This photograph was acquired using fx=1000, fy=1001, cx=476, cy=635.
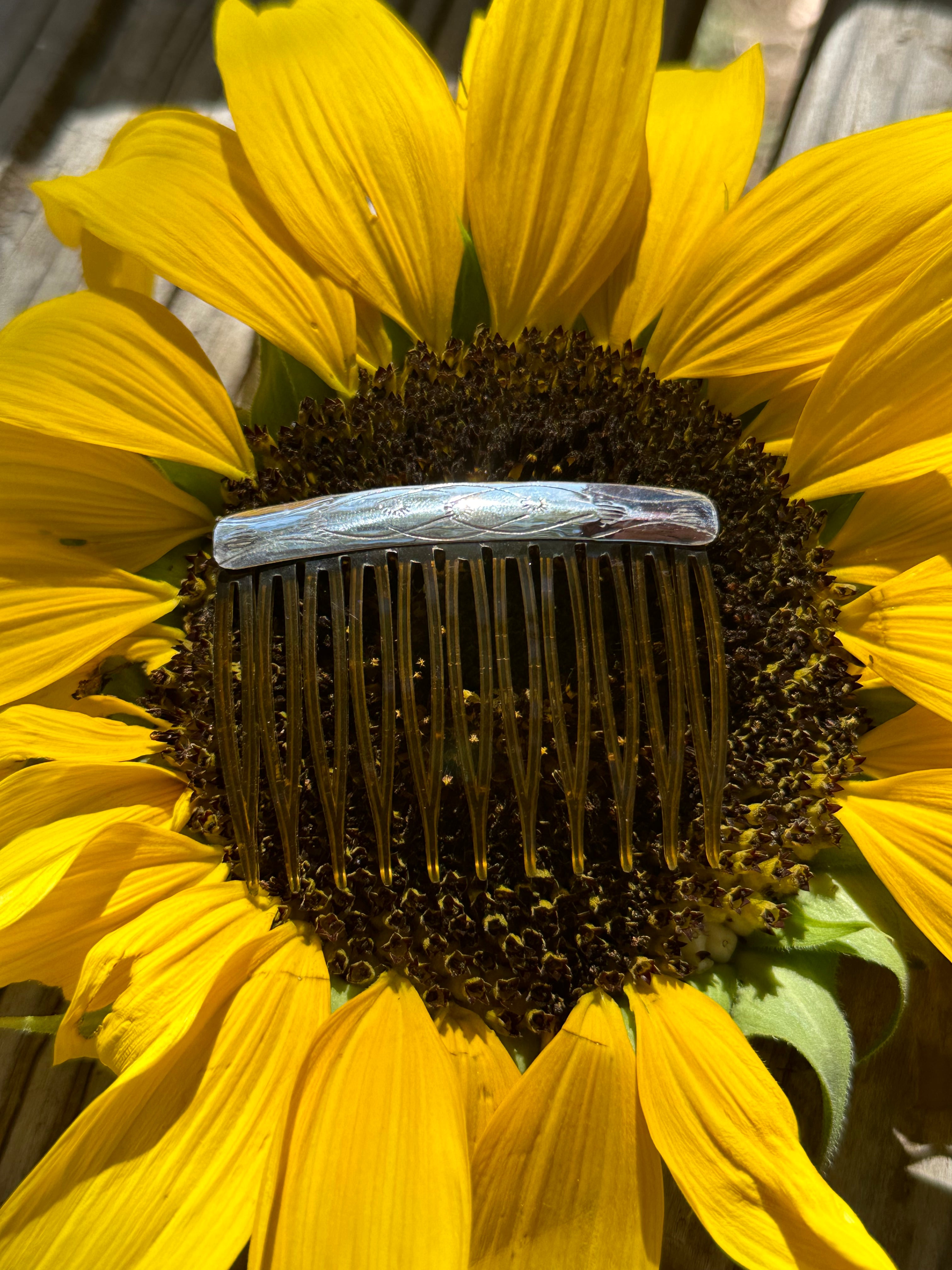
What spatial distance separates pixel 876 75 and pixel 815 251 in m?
0.47

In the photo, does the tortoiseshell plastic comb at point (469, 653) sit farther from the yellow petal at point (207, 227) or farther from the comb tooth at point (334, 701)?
the yellow petal at point (207, 227)

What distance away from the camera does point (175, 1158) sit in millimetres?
574

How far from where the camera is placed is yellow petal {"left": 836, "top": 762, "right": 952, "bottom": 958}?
0.60 meters

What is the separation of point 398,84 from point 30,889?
574 mm

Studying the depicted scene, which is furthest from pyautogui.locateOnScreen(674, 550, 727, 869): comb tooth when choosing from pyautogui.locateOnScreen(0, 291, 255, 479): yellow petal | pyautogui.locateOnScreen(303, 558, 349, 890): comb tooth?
pyautogui.locateOnScreen(0, 291, 255, 479): yellow petal

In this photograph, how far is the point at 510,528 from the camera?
0.63 m

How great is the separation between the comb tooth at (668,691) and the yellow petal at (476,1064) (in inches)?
6.3

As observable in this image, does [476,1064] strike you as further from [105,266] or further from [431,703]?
[105,266]

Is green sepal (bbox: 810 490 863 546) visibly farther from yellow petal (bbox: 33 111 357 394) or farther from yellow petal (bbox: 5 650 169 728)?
yellow petal (bbox: 5 650 169 728)

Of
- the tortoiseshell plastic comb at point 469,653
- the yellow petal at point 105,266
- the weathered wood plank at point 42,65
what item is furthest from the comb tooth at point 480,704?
the weathered wood plank at point 42,65

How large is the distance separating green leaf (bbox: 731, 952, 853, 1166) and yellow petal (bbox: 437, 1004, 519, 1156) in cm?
16

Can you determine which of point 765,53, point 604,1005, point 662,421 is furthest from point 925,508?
point 765,53

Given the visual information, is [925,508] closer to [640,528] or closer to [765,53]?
[640,528]

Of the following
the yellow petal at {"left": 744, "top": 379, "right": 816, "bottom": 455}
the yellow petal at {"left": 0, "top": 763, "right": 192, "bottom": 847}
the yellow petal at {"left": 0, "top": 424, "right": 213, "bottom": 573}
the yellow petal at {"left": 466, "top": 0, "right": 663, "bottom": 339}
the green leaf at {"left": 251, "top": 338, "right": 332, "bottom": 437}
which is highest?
the yellow petal at {"left": 466, "top": 0, "right": 663, "bottom": 339}
